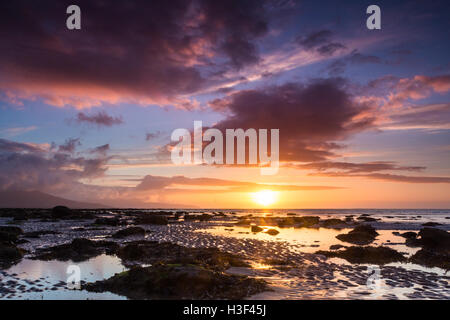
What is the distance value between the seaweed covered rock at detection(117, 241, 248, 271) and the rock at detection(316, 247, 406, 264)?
7.91 m

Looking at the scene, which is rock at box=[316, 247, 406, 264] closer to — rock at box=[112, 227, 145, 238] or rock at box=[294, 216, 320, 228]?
rock at box=[112, 227, 145, 238]

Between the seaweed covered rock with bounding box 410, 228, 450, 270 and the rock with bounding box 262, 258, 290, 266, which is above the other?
the rock with bounding box 262, 258, 290, 266

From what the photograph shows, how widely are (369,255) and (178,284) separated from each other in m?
15.6

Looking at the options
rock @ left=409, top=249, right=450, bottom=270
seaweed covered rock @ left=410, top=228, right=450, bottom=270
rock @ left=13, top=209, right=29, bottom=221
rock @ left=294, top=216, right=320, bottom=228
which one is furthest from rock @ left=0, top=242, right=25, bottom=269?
rock @ left=13, top=209, right=29, bottom=221

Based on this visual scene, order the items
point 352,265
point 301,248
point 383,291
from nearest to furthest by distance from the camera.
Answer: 1. point 383,291
2. point 352,265
3. point 301,248

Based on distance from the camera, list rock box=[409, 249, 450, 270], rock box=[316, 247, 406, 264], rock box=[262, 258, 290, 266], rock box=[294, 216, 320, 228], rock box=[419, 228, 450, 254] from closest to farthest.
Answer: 1. rock box=[262, 258, 290, 266]
2. rock box=[409, 249, 450, 270]
3. rock box=[316, 247, 406, 264]
4. rock box=[419, 228, 450, 254]
5. rock box=[294, 216, 320, 228]

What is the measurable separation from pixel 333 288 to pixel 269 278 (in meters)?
3.27

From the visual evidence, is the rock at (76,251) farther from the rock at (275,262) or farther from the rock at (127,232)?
the rock at (275,262)

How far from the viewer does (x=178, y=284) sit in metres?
13.4

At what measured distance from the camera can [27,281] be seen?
1483 centimetres

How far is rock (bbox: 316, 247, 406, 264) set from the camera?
21.4 m
